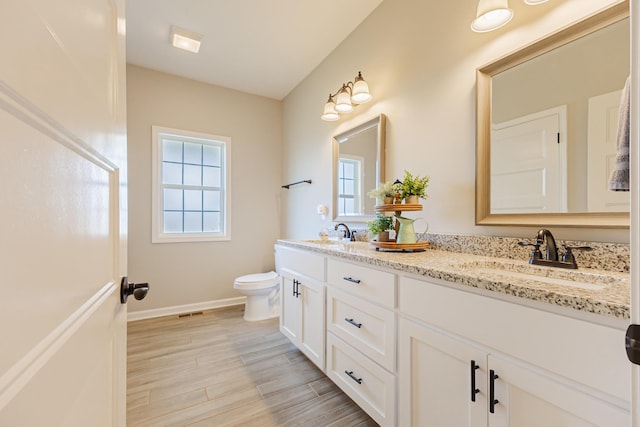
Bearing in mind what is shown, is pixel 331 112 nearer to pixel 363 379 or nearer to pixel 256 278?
pixel 256 278

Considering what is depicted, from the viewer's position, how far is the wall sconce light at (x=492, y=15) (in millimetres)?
1207

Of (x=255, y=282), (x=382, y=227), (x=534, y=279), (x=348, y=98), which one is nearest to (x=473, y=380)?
(x=534, y=279)

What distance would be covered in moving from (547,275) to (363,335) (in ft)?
2.71

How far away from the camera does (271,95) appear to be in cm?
355

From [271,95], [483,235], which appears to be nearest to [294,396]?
[483,235]

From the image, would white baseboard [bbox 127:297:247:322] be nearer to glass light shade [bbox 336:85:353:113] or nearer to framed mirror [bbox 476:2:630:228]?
glass light shade [bbox 336:85:353:113]

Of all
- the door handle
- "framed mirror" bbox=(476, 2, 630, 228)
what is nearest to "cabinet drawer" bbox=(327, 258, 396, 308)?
"framed mirror" bbox=(476, 2, 630, 228)

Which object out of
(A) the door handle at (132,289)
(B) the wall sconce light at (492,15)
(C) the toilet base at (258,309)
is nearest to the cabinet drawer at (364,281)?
(A) the door handle at (132,289)

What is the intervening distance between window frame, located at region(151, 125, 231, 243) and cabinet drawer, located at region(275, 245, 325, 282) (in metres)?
1.29

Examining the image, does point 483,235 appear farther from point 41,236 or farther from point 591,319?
point 41,236

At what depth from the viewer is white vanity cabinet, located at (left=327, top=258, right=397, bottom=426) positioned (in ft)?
3.93

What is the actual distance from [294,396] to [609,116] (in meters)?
2.04

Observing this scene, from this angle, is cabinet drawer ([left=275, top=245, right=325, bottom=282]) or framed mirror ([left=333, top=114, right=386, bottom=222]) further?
framed mirror ([left=333, top=114, right=386, bottom=222])

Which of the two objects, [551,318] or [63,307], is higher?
[63,307]
